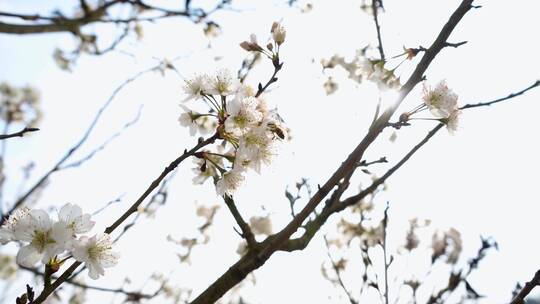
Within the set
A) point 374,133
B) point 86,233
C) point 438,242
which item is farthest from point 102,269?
point 438,242

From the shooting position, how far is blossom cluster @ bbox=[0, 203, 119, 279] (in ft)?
4.31

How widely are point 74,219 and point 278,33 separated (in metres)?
1.00

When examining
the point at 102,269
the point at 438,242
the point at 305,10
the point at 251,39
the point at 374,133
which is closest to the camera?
the point at 374,133

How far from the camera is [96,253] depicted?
147 cm

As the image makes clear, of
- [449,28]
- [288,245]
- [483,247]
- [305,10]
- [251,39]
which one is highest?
[305,10]

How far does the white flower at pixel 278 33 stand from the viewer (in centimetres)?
173

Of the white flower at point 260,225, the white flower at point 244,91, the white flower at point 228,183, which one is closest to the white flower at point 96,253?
the white flower at point 228,183

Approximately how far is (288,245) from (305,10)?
280 centimetres

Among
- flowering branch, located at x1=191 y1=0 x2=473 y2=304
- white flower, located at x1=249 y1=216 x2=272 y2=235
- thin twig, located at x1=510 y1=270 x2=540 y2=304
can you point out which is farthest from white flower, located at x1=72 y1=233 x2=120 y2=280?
white flower, located at x1=249 y1=216 x2=272 y2=235

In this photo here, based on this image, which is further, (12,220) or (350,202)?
(350,202)

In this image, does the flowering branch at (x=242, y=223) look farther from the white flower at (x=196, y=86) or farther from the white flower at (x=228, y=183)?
the white flower at (x=196, y=86)

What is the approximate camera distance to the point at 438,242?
3.12 meters

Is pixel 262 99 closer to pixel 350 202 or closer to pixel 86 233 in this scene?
pixel 350 202

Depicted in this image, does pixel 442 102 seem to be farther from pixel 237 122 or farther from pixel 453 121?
pixel 237 122
